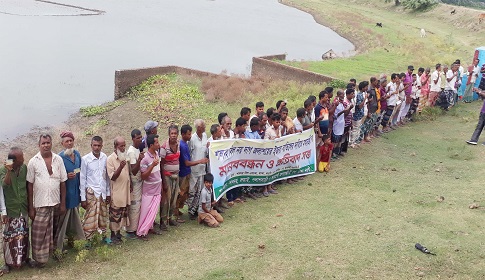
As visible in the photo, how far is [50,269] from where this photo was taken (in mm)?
5867

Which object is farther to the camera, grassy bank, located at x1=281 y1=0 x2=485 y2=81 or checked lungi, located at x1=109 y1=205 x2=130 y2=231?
grassy bank, located at x1=281 y1=0 x2=485 y2=81

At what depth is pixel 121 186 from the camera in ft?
20.7

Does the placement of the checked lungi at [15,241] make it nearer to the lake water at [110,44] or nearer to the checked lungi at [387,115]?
the checked lungi at [387,115]

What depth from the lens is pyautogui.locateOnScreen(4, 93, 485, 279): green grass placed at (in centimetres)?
590

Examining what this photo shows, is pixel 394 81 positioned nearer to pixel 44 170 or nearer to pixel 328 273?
pixel 328 273

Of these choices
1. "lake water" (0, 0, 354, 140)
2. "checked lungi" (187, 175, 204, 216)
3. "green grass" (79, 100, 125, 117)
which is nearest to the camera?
"checked lungi" (187, 175, 204, 216)

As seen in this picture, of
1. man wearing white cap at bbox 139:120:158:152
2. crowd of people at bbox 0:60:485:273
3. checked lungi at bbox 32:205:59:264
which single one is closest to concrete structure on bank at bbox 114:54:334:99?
crowd of people at bbox 0:60:485:273

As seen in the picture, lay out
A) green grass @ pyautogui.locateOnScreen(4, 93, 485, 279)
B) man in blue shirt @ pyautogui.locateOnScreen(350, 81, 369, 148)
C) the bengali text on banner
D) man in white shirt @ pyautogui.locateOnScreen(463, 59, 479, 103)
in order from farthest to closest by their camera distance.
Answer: man in white shirt @ pyautogui.locateOnScreen(463, 59, 479, 103), man in blue shirt @ pyautogui.locateOnScreen(350, 81, 369, 148), the bengali text on banner, green grass @ pyautogui.locateOnScreen(4, 93, 485, 279)

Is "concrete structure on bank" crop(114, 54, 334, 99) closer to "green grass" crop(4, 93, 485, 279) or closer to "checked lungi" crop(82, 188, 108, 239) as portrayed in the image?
"green grass" crop(4, 93, 485, 279)

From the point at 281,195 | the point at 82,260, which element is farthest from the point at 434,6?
the point at 82,260

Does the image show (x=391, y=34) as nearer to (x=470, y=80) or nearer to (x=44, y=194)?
(x=470, y=80)

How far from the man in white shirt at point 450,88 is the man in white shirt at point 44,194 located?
11.2 meters

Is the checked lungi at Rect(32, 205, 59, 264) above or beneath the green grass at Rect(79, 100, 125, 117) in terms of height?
beneath

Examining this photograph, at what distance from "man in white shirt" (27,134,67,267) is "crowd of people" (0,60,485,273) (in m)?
0.01
